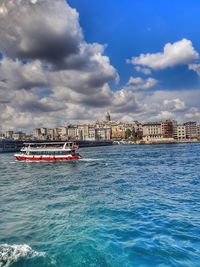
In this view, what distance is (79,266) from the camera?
35.1 ft

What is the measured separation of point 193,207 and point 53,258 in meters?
10.4

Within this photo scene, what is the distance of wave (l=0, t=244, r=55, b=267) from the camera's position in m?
10.7

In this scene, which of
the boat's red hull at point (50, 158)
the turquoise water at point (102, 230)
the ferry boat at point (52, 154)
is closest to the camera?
the turquoise water at point (102, 230)

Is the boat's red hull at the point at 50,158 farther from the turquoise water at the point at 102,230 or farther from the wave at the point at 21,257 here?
the wave at the point at 21,257

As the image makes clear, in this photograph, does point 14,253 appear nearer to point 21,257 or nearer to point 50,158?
point 21,257

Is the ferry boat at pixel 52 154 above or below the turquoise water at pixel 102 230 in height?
above

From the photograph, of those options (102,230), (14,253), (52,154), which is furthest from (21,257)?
(52,154)

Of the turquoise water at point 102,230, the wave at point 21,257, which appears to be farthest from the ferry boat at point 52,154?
the wave at point 21,257

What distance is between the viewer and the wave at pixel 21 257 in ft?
35.2

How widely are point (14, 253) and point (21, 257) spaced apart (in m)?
0.51

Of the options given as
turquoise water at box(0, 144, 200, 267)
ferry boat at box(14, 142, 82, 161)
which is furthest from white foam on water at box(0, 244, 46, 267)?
ferry boat at box(14, 142, 82, 161)

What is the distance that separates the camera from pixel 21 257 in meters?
11.3

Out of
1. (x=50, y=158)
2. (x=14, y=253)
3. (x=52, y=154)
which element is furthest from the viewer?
(x=52, y=154)

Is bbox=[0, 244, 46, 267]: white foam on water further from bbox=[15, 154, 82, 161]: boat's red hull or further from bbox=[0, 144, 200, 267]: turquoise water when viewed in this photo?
bbox=[15, 154, 82, 161]: boat's red hull
